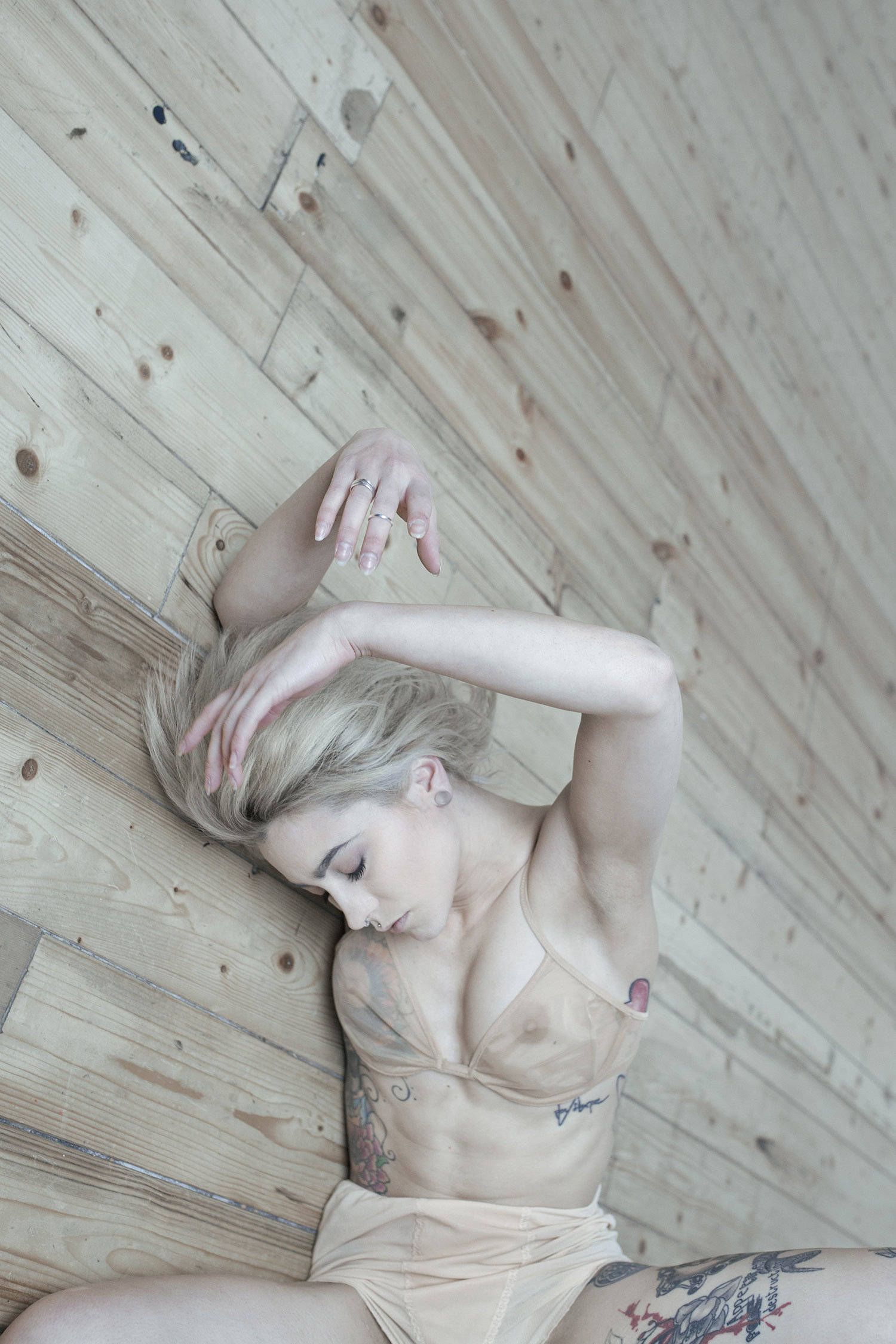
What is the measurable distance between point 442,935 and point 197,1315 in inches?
19.1

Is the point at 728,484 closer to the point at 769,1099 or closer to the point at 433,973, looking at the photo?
the point at 769,1099

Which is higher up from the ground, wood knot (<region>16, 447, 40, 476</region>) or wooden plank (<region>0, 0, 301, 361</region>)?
wooden plank (<region>0, 0, 301, 361</region>)

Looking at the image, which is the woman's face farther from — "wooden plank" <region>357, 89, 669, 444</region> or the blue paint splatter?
"wooden plank" <region>357, 89, 669, 444</region>

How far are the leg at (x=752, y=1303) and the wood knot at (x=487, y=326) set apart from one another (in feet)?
4.88

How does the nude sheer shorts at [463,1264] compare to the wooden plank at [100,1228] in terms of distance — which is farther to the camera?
the nude sheer shorts at [463,1264]

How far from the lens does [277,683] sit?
1041mm

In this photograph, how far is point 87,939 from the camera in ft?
3.97

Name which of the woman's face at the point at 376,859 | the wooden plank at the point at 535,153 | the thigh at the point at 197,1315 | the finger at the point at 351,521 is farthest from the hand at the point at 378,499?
the wooden plank at the point at 535,153

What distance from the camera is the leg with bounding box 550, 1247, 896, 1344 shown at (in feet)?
3.26

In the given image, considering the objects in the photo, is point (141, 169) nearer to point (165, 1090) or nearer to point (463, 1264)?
point (165, 1090)

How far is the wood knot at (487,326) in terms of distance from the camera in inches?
74.6

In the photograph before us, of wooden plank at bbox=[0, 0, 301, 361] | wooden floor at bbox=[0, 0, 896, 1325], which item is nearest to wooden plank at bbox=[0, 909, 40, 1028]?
wooden floor at bbox=[0, 0, 896, 1325]

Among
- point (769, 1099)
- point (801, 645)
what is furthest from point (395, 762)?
point (801, 645)

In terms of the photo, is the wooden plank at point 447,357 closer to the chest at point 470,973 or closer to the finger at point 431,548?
the finger at point 431,548
